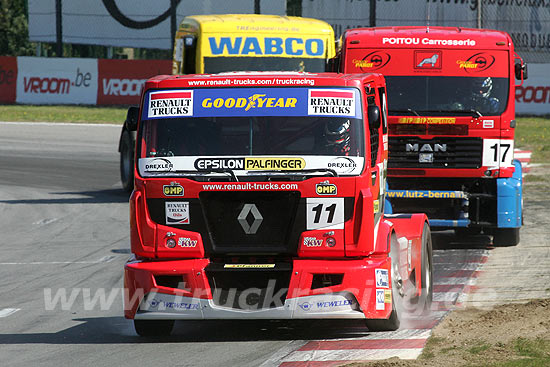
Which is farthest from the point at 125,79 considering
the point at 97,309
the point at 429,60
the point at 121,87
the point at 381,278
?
the point at 381,278

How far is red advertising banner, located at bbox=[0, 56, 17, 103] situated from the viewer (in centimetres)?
3856

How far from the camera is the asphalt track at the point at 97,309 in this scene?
8070 millimetres

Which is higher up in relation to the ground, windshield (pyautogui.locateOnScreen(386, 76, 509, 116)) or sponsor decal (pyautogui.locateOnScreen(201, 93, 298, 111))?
sponsor decal (pyautogui.locateOnScreen(201, 93, 298, 111))

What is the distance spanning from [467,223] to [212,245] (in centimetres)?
612

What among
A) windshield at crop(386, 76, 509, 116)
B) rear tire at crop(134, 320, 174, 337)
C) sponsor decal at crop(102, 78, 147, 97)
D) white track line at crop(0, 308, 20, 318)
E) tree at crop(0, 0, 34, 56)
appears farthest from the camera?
tree at crop(0, 0, 34, 56)

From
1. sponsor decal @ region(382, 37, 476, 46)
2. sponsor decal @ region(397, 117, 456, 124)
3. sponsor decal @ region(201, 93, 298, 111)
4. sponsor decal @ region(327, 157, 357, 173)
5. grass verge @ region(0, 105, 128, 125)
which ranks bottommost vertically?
grass verge @ region(0, 105, 128, 125)

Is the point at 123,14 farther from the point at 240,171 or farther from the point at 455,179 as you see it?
the point at 240,171

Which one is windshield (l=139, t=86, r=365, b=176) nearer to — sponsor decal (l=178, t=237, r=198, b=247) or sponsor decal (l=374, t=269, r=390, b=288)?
sponsor decal (l=178, t=237, r=198, b=247)

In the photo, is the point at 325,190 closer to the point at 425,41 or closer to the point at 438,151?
the point at 438,151

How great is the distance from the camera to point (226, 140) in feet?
28.2

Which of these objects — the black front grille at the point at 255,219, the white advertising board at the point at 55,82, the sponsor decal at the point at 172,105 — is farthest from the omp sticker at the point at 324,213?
the white advertising board at the point at 55,82

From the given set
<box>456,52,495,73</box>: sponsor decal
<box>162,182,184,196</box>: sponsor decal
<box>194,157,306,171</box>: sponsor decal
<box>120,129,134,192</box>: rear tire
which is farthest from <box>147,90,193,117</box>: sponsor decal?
<box>120,129,134,192</box>: rear tire

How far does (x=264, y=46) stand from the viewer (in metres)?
17.6

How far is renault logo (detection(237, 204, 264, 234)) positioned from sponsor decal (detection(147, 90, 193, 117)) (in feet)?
3.14
